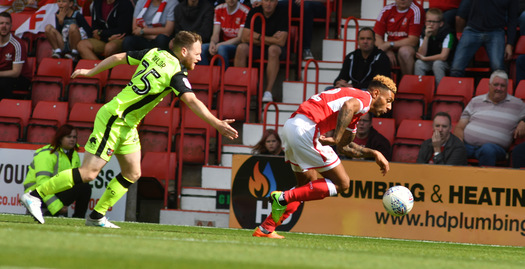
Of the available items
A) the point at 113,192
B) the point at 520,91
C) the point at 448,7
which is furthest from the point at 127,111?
the point at 448,7

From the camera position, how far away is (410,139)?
12.6m

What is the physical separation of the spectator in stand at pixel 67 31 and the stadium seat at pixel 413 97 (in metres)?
6.18

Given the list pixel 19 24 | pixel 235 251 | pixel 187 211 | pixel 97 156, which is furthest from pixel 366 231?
pixel 19 24

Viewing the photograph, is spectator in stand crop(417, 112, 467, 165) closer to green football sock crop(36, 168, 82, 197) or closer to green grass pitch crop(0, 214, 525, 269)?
green grass pitch crop(0, 214, 525, 269)

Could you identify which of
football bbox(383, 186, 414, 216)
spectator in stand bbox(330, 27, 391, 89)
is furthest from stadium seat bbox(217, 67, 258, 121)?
football bbox(383, 186, 414, 216)

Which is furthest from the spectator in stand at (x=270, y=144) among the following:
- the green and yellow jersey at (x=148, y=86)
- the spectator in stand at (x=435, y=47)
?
the green and yellow jersey at (x=148, y=86)

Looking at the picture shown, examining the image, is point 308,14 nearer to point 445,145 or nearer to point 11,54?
point 445,145

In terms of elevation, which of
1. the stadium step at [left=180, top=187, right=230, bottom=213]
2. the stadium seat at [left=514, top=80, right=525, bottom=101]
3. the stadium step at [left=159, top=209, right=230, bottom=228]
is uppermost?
the stadium seat at [left=514, top=80, right=525, bottom=101]

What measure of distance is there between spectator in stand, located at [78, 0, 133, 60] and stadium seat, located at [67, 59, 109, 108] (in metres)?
0.52

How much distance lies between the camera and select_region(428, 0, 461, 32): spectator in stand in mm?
14454

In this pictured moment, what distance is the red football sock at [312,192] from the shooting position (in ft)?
27.8

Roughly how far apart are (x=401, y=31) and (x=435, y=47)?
70 centimetres

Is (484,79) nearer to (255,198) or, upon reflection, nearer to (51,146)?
(255,198)

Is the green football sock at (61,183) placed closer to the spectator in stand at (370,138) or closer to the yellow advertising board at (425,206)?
the yellow advertising board at (425,206)
